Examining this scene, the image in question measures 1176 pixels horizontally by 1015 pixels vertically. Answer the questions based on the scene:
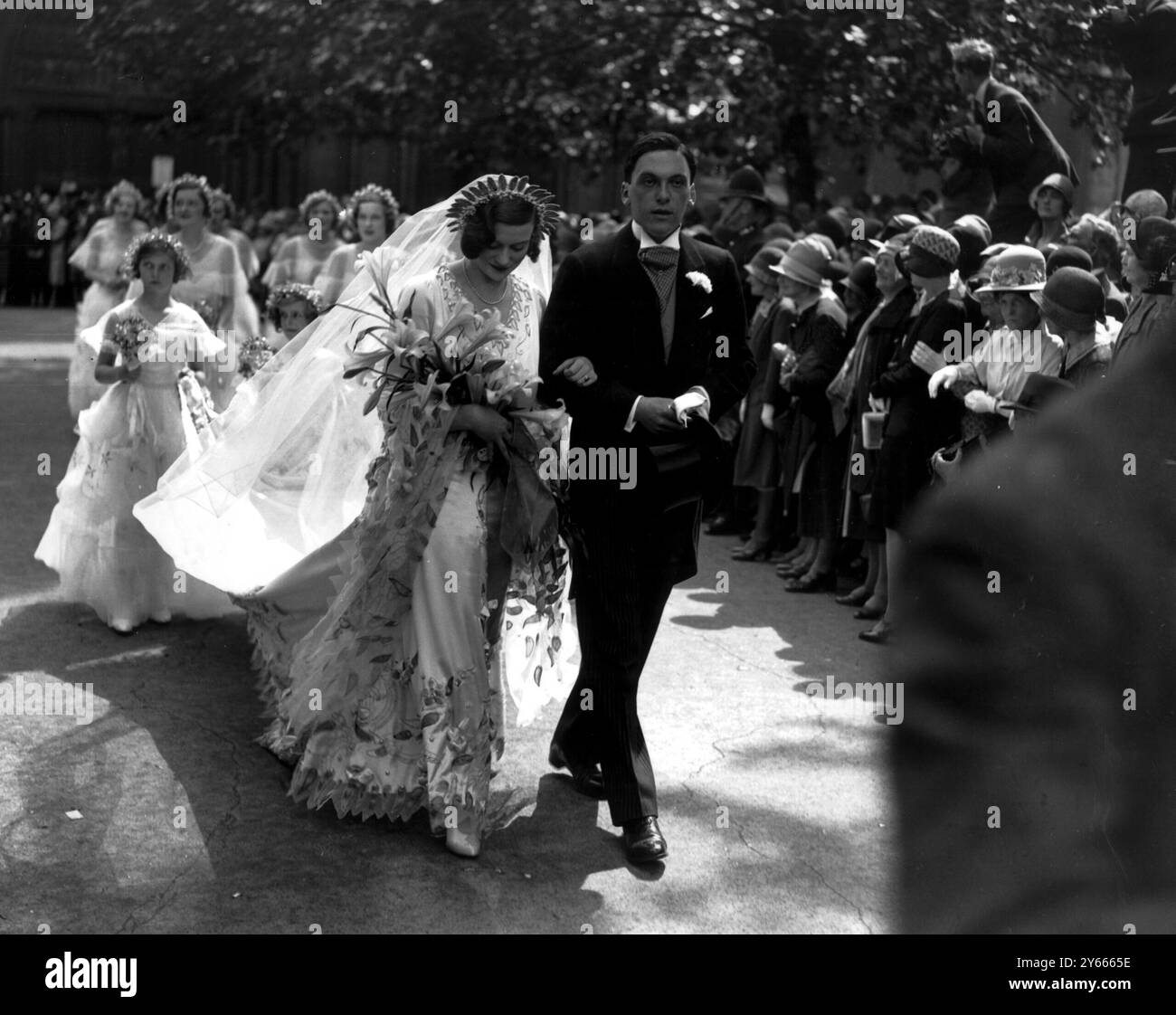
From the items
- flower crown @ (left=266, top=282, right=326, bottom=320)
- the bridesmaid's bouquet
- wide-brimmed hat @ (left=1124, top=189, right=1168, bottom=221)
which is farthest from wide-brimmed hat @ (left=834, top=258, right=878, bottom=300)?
the bridesmaid's bouquet

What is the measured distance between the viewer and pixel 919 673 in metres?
0.89

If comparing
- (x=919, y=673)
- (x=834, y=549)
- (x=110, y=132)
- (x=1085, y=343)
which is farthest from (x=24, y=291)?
(x=919, y=673)

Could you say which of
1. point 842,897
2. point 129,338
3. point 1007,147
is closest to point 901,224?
point 1007,147

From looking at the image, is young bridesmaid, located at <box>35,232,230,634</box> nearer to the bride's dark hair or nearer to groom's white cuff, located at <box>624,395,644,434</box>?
the bride's dark hair

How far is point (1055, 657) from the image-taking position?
34.5 inches

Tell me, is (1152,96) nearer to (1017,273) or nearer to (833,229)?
(1017,273)

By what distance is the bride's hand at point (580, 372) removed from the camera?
492cm

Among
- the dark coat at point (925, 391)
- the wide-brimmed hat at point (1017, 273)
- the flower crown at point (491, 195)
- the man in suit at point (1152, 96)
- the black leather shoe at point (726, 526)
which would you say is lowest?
the black leather shoe at point (726, 526)

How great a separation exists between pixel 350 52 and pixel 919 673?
16210 millimetres

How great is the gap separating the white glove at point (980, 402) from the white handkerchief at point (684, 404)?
7.45 ft

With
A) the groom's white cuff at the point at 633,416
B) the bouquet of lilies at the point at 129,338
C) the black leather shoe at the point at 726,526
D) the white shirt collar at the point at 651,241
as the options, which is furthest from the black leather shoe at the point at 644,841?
the black leather shoe at the point at 726,526

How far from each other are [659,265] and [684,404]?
0.47 m

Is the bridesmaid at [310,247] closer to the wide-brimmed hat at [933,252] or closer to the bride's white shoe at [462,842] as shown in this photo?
the wide-brimmed hat at [933,252]

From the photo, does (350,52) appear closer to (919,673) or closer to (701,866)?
(701,866)
